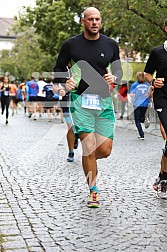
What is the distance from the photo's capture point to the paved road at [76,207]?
5065 millimetres

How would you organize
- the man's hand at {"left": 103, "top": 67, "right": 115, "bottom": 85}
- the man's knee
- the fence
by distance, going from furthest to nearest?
the fence → the man's knee → the man's hand at {"left": 103, "top": 67, "right": 115, "bottom": 85}

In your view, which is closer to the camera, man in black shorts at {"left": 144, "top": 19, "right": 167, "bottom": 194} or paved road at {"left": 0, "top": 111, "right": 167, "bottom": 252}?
paved road at {"left": 0, "top": 111, "right": 167, "bottom": 252}

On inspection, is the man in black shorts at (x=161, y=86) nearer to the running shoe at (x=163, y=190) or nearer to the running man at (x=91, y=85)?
the running shoe at (x=163, y=190)

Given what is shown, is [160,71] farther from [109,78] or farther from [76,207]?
[76,207]

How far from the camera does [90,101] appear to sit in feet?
22.2

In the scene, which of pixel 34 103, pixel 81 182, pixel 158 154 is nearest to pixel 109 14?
pixel 34 103

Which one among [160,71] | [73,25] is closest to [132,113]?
[73,25]

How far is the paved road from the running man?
0.53 metres

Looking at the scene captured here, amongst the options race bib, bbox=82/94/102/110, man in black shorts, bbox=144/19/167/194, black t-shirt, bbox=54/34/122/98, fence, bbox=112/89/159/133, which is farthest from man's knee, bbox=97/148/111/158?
fence, bbox=112/89/159/133

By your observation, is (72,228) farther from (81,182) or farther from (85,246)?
(81,182)

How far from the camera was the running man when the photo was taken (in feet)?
22.1

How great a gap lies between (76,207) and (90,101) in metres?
1.12

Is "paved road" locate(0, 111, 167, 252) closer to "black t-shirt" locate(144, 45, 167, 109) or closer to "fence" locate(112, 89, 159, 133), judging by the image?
"black t-shirt" locate(144, 45, 167, 109)

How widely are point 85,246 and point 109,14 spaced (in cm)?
1902
